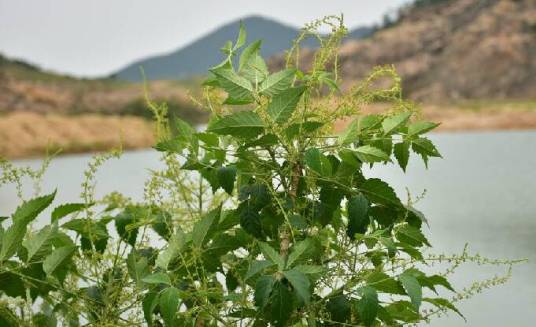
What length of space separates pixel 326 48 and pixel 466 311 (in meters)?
2.19

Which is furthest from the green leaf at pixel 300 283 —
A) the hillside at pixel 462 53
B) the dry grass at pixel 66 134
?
the hillside at pixel 462 53

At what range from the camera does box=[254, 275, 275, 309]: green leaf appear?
1.05m

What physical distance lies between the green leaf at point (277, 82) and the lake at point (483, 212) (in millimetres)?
561

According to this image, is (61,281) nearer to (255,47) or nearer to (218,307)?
(218,307)

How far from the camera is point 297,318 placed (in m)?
1.31

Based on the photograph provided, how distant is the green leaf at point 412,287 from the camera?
1.17 m

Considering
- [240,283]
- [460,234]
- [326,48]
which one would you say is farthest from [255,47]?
[460,234]

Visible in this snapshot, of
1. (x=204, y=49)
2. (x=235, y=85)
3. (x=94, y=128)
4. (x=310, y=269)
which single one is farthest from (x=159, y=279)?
(x=204, y=49)

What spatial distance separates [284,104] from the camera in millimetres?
1167

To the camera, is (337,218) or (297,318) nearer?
(297,318)

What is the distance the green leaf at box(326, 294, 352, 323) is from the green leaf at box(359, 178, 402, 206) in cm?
19

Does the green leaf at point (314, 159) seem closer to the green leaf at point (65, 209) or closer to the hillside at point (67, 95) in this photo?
the green leaf at point (65, 209)

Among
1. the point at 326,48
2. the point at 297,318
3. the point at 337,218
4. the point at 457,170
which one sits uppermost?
the point at 326,48

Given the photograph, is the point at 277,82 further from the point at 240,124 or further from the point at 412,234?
the point at 412,234
